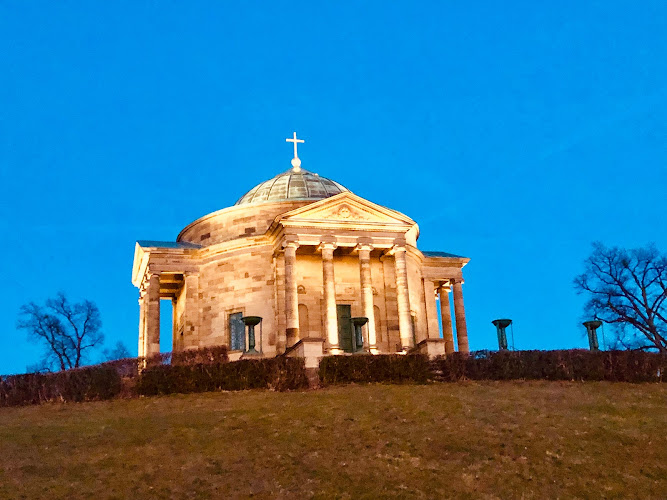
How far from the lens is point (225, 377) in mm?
26062

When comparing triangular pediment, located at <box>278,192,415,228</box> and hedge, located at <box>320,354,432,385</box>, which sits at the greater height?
triangular pediment, located at <box>278,192,415,228</box>

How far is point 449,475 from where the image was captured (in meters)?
16.7

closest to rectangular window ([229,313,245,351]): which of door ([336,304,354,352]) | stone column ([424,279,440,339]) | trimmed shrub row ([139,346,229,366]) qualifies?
door ([336,304,354,352])

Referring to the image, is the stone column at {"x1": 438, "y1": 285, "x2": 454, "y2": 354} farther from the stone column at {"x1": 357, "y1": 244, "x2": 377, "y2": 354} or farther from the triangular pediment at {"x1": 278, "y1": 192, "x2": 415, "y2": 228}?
the triangular pediment at {"x1": 278, "y1": 192, "x2": 415, "y2": 228}

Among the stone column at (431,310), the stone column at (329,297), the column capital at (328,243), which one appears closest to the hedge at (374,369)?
the stone column at (329,297)

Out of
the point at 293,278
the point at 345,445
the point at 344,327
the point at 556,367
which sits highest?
the point at 293,278

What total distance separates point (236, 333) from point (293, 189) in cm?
1093

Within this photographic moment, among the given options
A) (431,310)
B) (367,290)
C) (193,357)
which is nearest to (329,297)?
→ (367,290)

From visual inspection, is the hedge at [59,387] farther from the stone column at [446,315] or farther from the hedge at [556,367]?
the stone column at [446,315]

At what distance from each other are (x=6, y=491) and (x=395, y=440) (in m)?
9.05

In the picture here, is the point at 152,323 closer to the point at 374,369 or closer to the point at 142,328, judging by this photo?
the point at 142,328

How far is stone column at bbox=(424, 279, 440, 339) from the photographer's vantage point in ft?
147

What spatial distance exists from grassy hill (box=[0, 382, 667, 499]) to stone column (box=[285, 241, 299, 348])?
10338 mm

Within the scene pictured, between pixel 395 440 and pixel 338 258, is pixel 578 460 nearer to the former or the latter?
pixel 395 440
